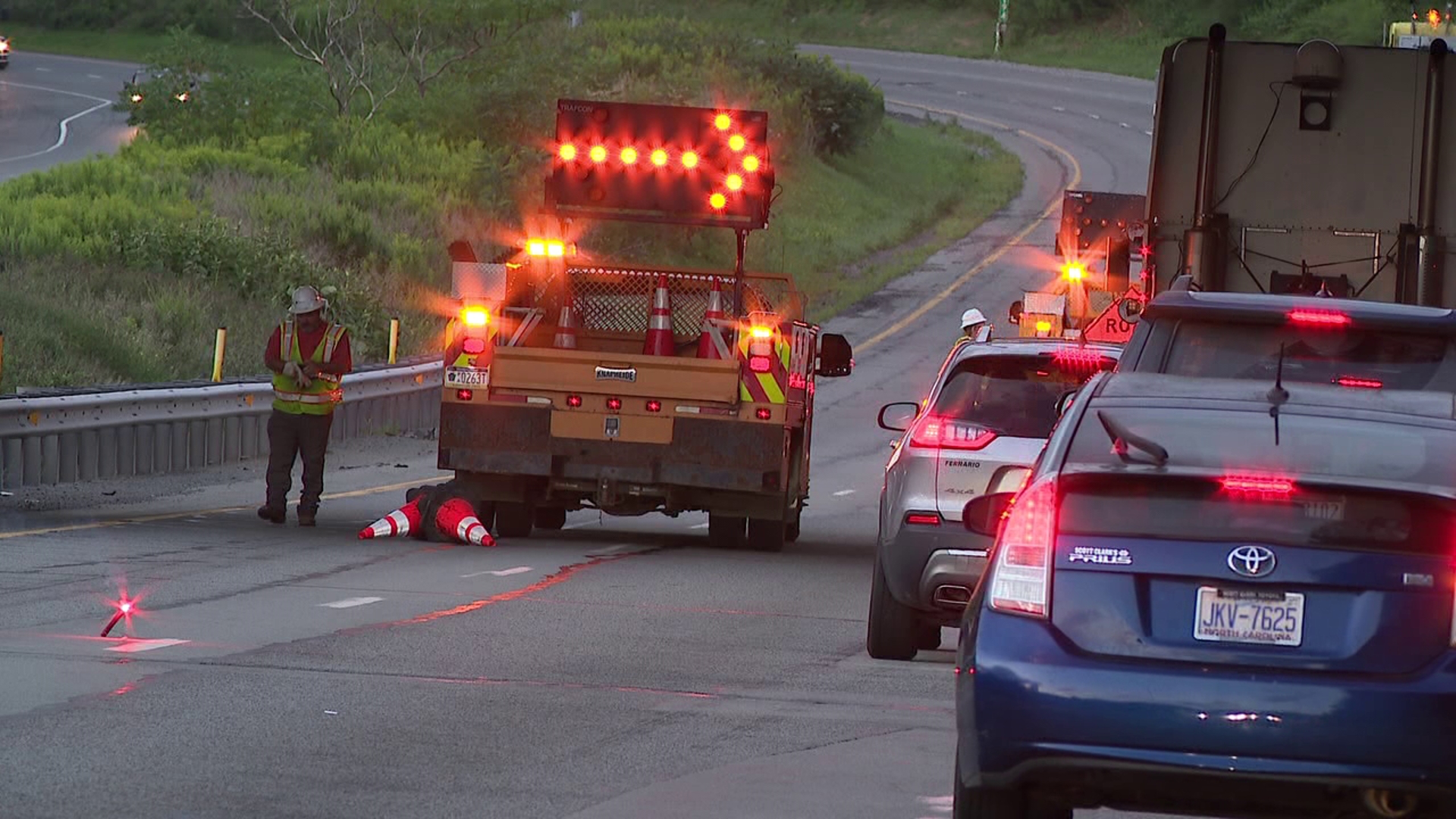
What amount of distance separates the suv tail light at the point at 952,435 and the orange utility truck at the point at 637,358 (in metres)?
5.83

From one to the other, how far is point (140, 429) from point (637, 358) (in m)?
5.78

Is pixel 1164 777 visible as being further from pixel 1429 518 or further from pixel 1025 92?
Result: pixel 1025 92

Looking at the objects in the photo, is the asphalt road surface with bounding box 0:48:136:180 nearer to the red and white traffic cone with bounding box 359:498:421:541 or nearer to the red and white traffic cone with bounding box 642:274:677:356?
the red and white traffic cone with bounding box 642:274:677:356

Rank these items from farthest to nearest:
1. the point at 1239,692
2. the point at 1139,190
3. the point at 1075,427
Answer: the point at 1139,190 < the point at 1075,427 < the point at 1239,692

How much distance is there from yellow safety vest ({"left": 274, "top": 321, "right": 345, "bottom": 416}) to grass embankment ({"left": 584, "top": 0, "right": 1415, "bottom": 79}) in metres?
70.8

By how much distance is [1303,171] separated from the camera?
18.5 m

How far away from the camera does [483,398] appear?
1833cm

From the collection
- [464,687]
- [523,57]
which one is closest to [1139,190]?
[523,57]

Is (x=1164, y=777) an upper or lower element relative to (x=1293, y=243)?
lower

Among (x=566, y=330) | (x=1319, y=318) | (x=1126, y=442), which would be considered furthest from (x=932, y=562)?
(x=566, y=330)

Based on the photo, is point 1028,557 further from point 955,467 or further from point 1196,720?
point 955,467

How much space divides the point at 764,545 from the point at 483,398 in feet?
7.95

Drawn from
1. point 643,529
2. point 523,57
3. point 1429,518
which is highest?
point 523,57

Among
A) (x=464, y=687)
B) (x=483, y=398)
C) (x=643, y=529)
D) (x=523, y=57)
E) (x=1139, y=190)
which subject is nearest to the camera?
(x=464, y=687)
